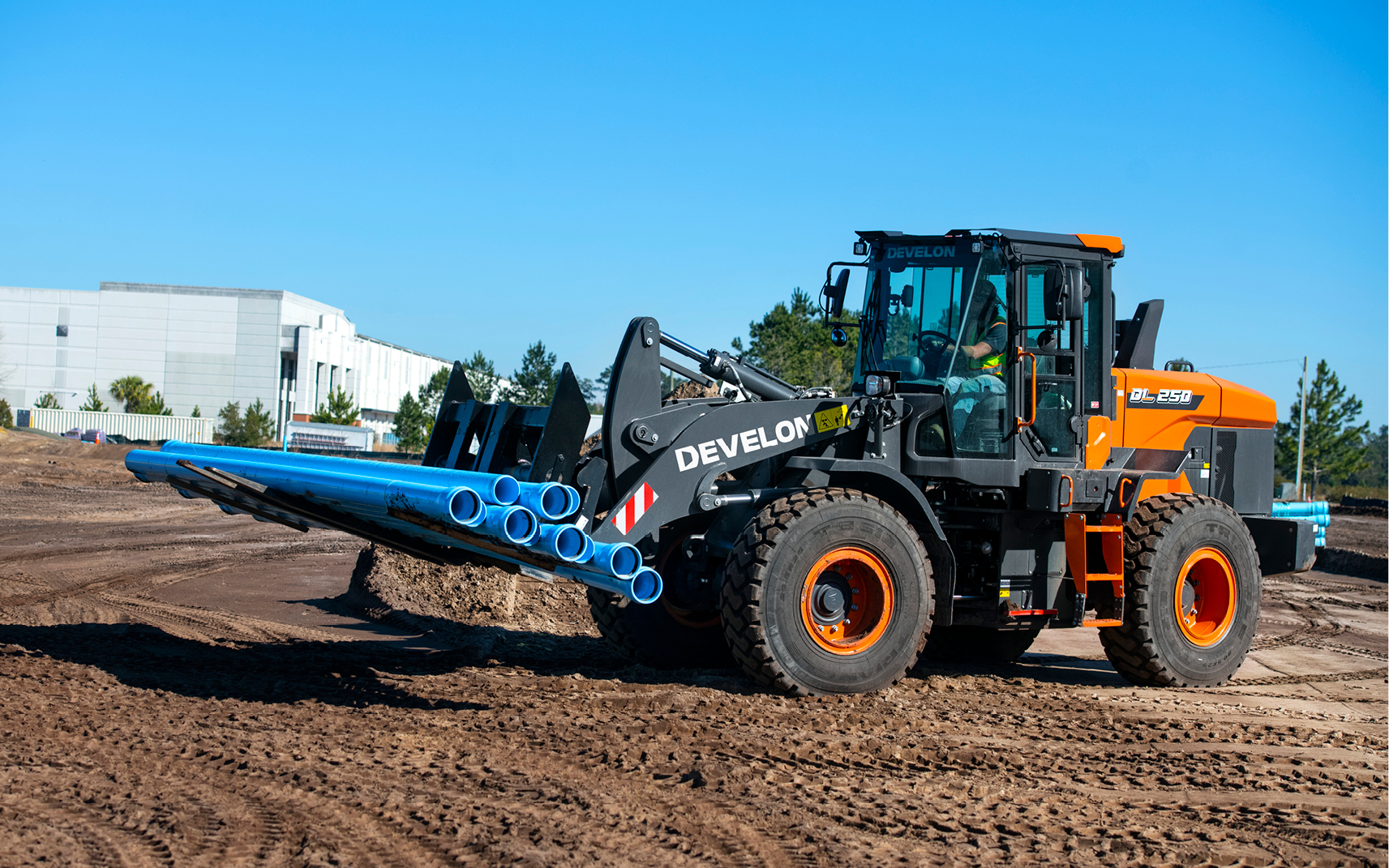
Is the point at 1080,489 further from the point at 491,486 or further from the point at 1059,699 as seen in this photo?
the point at 491,486

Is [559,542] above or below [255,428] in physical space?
below

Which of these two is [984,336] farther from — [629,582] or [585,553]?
[585,553]

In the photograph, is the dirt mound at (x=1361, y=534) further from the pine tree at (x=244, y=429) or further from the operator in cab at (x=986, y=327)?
the pine tree at (x=244, y=429)

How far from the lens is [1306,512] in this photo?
38.4ft

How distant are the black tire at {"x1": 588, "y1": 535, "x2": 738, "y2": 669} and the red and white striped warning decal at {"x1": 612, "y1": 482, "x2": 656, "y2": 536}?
1412 millimetres

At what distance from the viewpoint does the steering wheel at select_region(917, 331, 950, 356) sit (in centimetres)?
801

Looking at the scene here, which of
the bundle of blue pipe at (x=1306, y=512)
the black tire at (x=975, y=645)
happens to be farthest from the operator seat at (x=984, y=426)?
the bundle of blue pipe at (x=1306, y=512)

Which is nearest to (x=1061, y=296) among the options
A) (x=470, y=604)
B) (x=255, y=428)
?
(x=470, y=604)

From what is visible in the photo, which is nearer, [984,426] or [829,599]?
[829,599]

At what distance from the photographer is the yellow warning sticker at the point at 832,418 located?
300 inches

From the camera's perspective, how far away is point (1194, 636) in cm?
866

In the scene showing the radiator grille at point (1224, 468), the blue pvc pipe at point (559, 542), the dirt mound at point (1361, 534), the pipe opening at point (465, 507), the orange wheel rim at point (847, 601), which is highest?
the radiator grille at point (1224, 468)

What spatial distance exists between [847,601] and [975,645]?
2.67 meters

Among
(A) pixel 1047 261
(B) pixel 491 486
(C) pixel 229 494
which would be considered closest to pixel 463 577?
(C) pixel 229 494
